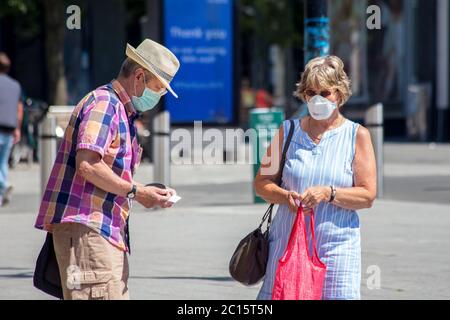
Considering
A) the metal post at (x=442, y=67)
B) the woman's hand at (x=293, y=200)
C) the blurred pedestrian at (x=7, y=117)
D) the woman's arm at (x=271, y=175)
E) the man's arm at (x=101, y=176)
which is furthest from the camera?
the metal post at (x=442, y=67)

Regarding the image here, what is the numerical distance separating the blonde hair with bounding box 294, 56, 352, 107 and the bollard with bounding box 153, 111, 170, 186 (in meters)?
9.21

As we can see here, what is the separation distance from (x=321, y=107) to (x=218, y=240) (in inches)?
A: 252

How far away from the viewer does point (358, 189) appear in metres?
5.43

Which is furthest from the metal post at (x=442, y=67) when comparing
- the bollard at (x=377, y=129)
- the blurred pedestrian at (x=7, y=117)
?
the blurred pedestrian at (x=7, y=117)

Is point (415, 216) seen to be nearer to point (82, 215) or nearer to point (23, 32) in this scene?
point (82, 215)

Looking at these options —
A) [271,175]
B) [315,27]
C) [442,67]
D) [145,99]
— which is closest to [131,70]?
[145,99]

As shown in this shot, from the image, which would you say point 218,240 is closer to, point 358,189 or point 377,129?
point 377,129

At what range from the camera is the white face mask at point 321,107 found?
211 inches

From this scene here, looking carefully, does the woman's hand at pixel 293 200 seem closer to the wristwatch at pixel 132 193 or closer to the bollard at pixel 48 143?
the wristwatch at pixel 132 193

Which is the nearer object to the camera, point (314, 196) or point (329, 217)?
point (314, 196)

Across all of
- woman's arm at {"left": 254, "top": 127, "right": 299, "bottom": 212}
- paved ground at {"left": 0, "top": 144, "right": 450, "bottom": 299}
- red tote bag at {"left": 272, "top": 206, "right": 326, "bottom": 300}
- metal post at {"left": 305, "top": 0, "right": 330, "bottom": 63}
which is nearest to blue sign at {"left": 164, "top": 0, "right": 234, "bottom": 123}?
paved ground at {"left": 0, "top": 144, "right": 450, "bottom": 299}

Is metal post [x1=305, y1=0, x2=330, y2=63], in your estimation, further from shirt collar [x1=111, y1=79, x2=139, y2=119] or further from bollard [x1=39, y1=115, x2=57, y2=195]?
shirt collar [x1=111, y1=79, x2=139, y2=119]

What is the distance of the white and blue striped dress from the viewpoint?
535cm
